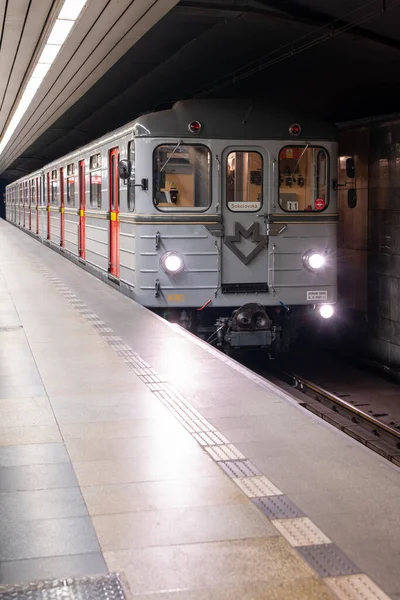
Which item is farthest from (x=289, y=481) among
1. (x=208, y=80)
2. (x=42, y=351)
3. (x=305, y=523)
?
(x=208, y=80)

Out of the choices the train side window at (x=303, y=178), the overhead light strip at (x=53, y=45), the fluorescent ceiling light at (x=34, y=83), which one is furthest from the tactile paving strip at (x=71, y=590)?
the fluorescent ceiling light at (x=34, y=83)

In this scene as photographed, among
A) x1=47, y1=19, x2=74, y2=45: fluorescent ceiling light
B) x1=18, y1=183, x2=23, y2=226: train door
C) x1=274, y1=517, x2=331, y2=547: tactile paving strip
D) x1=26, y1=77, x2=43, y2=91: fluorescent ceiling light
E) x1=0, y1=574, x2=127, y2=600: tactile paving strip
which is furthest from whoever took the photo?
x1=18, y1=183, x2=23, y2=226: train door

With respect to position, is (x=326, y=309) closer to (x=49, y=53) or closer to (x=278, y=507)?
(x=49, y=53)

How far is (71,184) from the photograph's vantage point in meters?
17.3

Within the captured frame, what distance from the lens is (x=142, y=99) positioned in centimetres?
1897

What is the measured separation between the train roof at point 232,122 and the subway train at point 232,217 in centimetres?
1

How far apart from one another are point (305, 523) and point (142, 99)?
53.1 feet

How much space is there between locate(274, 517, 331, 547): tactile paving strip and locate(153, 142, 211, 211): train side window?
6931mm

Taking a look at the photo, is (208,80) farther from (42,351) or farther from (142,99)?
(42,351)

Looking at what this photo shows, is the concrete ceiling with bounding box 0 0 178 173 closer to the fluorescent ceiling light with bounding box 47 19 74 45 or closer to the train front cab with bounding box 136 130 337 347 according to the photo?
the fluorescent ceiling light with bounding box 47 19 74 45

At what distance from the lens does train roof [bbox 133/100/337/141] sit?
10.2 m

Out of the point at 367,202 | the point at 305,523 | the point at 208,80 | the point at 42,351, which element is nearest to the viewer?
the point at 305,523

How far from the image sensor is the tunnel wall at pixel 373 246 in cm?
1390

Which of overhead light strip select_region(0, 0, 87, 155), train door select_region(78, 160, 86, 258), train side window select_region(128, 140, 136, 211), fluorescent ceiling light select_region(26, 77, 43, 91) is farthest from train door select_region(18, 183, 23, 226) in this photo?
train side window select_region(128, 140, 136, 211)
